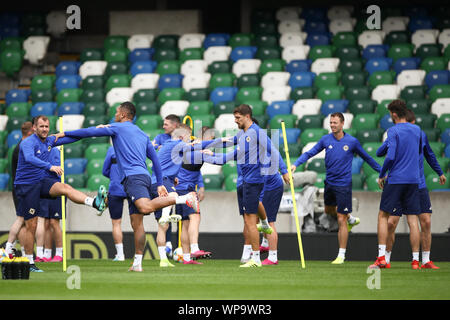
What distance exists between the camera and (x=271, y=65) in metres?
20.6

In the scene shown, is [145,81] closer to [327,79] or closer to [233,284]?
[327,79]

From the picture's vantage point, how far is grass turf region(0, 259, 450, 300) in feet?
25.8

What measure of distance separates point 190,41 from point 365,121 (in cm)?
623

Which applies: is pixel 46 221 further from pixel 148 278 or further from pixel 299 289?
pixel 299 289

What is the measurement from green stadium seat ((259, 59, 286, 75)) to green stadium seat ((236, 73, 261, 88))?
0.43 m

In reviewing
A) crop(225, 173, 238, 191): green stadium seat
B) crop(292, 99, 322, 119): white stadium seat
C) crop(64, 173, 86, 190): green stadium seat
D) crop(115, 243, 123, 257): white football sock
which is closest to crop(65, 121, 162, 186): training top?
crop(115, 243, 123, 257): white football sock

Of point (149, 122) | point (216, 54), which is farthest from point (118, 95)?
point (216, 54)

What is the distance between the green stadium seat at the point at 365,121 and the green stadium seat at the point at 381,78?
58.7 inches

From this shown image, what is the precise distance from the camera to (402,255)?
14.5 meters

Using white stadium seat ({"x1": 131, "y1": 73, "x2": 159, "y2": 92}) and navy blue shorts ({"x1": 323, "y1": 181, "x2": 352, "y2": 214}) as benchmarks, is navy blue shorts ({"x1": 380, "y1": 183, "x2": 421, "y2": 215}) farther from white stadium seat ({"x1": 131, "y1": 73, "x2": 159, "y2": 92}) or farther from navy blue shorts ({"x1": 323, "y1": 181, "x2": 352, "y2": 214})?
white stadium seat ({"x1": 131, "y1": 73, "x2": 159, "y2": 92})

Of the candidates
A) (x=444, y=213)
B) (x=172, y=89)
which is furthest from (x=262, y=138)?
(x=172, y=89)

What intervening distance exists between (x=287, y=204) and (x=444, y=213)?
2.89 meters

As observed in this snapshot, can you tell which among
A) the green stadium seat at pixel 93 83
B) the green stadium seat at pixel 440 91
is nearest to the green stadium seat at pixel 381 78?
the green stadium seat at pixel 440 91

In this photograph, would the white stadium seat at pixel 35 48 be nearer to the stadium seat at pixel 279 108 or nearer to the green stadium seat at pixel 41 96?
the green stadium seat at pixel 41 96
